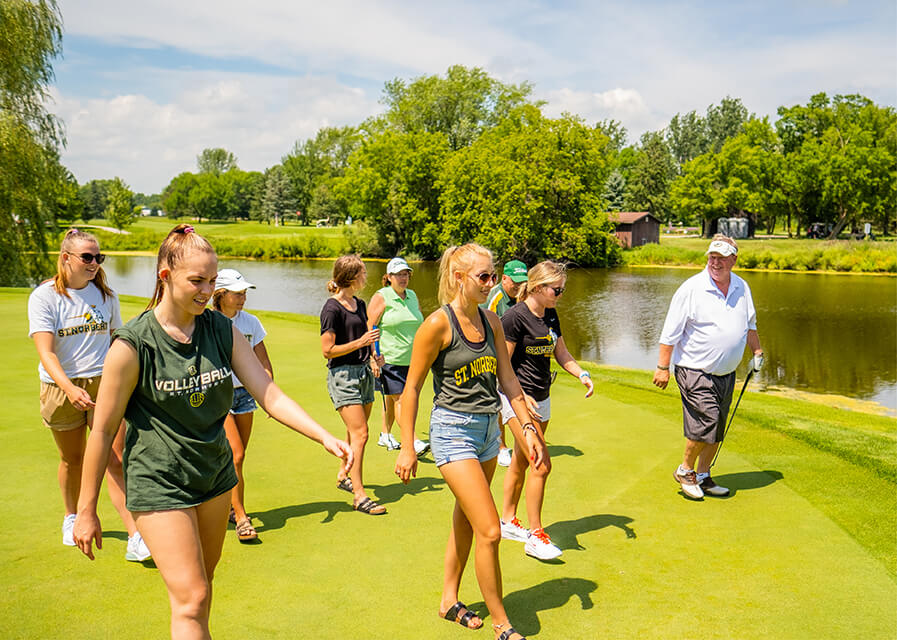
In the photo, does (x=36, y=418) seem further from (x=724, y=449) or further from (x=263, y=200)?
(x=263, y=200)

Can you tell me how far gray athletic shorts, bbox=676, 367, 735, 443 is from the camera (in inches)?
258

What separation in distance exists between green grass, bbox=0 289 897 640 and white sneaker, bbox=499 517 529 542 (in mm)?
75

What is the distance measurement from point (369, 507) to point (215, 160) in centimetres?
17560

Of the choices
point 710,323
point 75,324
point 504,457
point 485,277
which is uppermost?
point 485,277

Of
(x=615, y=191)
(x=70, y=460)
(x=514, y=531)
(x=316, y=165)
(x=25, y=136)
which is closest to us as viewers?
(x=70, y=460)

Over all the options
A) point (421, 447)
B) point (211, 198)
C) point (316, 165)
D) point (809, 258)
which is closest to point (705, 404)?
point (421, 447)

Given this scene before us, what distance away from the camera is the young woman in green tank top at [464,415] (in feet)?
12.9

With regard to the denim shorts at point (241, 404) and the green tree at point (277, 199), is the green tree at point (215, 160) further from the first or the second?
the denim shorts at point (241, 404)

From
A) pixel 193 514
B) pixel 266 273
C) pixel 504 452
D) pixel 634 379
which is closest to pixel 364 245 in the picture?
pixel 266 273

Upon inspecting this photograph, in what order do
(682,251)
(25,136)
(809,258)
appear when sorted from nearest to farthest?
1. (25,136)
2. (809,258)
3. (682,251)

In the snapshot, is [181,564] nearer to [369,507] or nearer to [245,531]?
[245,531]

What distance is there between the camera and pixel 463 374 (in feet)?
13.5

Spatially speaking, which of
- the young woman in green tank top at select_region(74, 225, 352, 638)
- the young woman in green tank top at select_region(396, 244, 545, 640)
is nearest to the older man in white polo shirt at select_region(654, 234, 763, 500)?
the young woman in green tank top at select_region(396, 244, 545, 640)

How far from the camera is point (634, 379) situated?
43.9 feet
